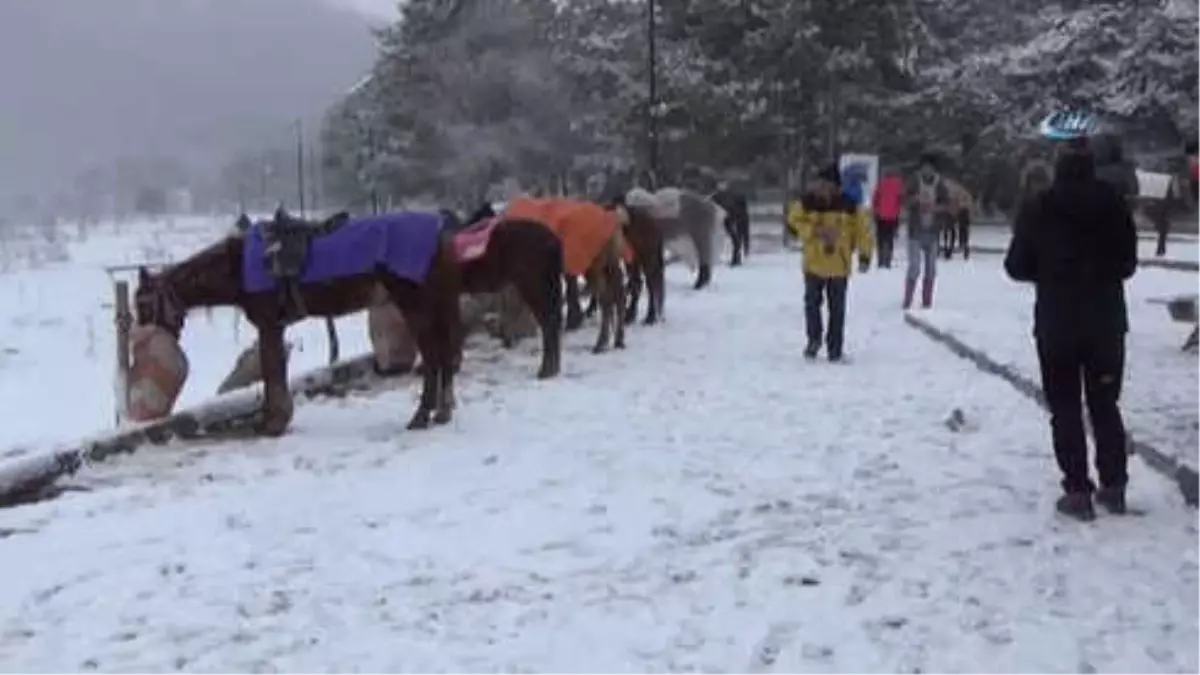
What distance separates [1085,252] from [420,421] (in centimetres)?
468

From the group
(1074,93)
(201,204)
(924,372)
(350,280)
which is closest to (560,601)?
(350,280)

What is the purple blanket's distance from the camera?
9.91 m

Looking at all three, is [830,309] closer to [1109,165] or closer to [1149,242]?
[1109,165]

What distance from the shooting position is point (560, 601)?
5691 millimetres

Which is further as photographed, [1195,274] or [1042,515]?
[1195,274]

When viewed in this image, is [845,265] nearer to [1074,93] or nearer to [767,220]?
[1074,93]

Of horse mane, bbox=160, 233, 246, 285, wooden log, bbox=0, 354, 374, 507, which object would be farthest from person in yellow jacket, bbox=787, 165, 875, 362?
horse mane, bbox=160, 233, 246, 285

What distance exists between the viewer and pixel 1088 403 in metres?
6.86

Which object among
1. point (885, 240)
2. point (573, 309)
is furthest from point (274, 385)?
point (885, 240)

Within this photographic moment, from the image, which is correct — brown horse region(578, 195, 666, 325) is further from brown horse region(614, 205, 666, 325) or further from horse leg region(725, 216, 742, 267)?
horse leg region(725, 216, 742, 267)

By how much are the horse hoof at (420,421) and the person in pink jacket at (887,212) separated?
733 inches

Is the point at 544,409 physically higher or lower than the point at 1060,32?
lower

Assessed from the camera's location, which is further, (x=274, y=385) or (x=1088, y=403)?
(x=274, y=385)

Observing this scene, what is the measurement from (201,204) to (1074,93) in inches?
6031
